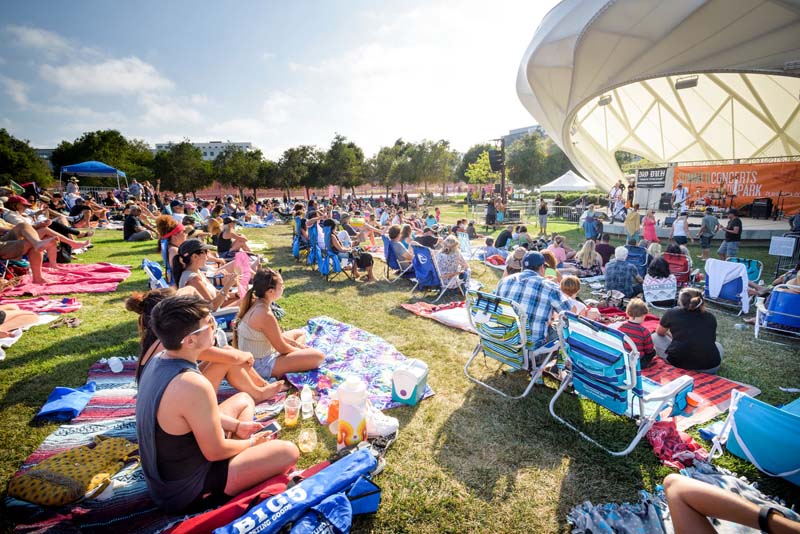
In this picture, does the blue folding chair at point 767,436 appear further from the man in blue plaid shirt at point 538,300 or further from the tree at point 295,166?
the tree at point 295,166

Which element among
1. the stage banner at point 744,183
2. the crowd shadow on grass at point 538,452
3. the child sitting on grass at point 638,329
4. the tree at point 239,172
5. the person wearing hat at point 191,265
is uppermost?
the tree at point 239,172

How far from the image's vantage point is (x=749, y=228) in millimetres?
16484

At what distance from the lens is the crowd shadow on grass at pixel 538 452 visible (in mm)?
2896

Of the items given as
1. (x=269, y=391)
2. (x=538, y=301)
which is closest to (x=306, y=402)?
(x=269, y=391)

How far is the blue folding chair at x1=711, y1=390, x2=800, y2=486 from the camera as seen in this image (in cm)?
269

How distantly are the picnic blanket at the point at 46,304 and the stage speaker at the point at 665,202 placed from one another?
30.3 m

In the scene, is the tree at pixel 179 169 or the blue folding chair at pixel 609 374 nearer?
the blue folding chair at pixel 609 374

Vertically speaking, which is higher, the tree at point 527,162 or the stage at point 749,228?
the tree at point 527,162

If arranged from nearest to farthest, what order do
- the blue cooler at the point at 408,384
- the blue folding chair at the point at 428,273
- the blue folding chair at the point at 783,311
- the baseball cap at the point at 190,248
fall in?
the blue cooler at the point at 408,384 → the baseball cap at the point at 190,248 → the blue folding chair at the point at 783,311 → the blue folding chair at the point at 428,273

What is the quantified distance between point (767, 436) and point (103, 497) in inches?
202

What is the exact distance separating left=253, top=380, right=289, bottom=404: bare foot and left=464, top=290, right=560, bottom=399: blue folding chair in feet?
7.87

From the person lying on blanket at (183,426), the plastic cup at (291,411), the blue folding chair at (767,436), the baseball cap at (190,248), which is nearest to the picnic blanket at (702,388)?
the blue folding chair at (767,436)

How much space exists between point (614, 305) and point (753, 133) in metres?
31.5

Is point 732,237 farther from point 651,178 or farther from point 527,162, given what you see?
point 527,162
